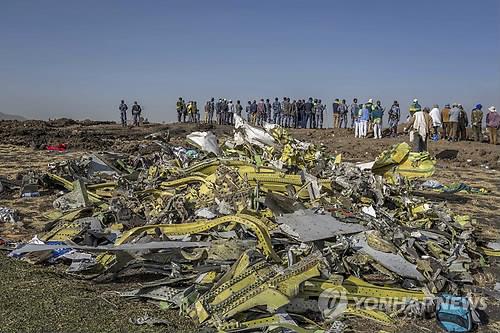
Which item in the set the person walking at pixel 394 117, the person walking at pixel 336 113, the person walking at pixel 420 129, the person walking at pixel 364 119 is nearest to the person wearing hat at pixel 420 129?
the person walking at pixel 420 129

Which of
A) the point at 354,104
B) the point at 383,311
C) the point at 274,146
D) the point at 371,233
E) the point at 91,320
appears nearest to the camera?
the point at 91,320

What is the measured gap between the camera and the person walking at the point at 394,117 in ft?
72.8

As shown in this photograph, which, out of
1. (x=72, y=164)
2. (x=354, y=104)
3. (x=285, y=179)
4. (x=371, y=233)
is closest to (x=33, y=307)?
(x=371, y=233)

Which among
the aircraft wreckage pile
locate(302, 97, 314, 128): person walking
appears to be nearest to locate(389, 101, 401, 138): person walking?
locate(302, 97, 314, 128): person walking

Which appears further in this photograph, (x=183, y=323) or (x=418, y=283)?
(x=418, y=283)

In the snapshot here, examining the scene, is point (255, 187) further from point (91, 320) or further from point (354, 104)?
point (354, 104)

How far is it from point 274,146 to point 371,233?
4.02 meters

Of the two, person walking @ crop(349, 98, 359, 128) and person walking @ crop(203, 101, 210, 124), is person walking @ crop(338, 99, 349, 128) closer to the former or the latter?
person walking @ crop(349, 98, 359, 128)

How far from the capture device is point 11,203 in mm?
8781

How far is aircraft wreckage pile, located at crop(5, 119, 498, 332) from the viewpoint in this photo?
14.3 feet

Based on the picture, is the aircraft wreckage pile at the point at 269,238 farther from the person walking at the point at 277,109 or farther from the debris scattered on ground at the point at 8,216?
the person walking at the point at 277,109

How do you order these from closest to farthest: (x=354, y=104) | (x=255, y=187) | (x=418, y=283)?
(x=418, y=283), (x=255, y=187), (x=354, y=104)

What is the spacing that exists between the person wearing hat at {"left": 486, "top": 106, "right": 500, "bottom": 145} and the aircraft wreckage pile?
11.0 meters

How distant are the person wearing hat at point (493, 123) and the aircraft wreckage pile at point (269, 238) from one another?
11.0 m
